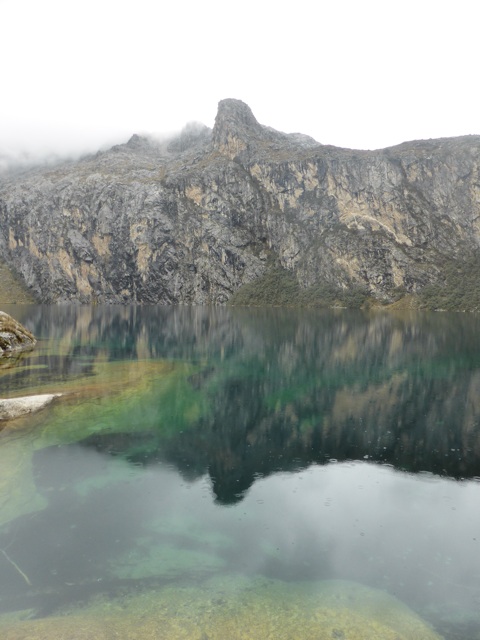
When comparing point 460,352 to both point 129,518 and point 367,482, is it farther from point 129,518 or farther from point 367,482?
point 129,518

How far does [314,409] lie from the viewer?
3478cm

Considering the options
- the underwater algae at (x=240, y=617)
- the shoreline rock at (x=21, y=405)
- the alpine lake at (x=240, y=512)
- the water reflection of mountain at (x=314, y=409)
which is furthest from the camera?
the shoreline rock at (x=21, y=405)

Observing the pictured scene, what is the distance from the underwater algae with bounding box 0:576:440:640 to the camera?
38.3 ft

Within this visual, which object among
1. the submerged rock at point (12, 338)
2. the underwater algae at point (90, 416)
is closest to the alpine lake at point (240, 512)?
the underwater algae at point (90, 416)

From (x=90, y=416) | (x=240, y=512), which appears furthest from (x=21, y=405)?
(x=240, y=512)

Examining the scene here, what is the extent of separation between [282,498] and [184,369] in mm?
32103

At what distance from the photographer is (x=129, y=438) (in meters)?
27.4

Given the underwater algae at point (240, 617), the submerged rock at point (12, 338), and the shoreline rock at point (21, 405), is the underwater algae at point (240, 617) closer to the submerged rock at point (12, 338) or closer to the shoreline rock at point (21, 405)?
the shoreline rock at point (21, 405)

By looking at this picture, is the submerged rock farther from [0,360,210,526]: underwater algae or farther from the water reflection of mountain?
[0,360,210,526]: underwater algae

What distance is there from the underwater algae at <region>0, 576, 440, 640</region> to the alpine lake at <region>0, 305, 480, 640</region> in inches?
1.9

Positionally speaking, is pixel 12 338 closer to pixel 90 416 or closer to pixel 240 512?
pixel 90 416

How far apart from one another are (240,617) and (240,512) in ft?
20.4

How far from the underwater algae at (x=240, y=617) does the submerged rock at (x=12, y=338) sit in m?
51.8

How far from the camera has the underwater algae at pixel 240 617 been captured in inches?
460
